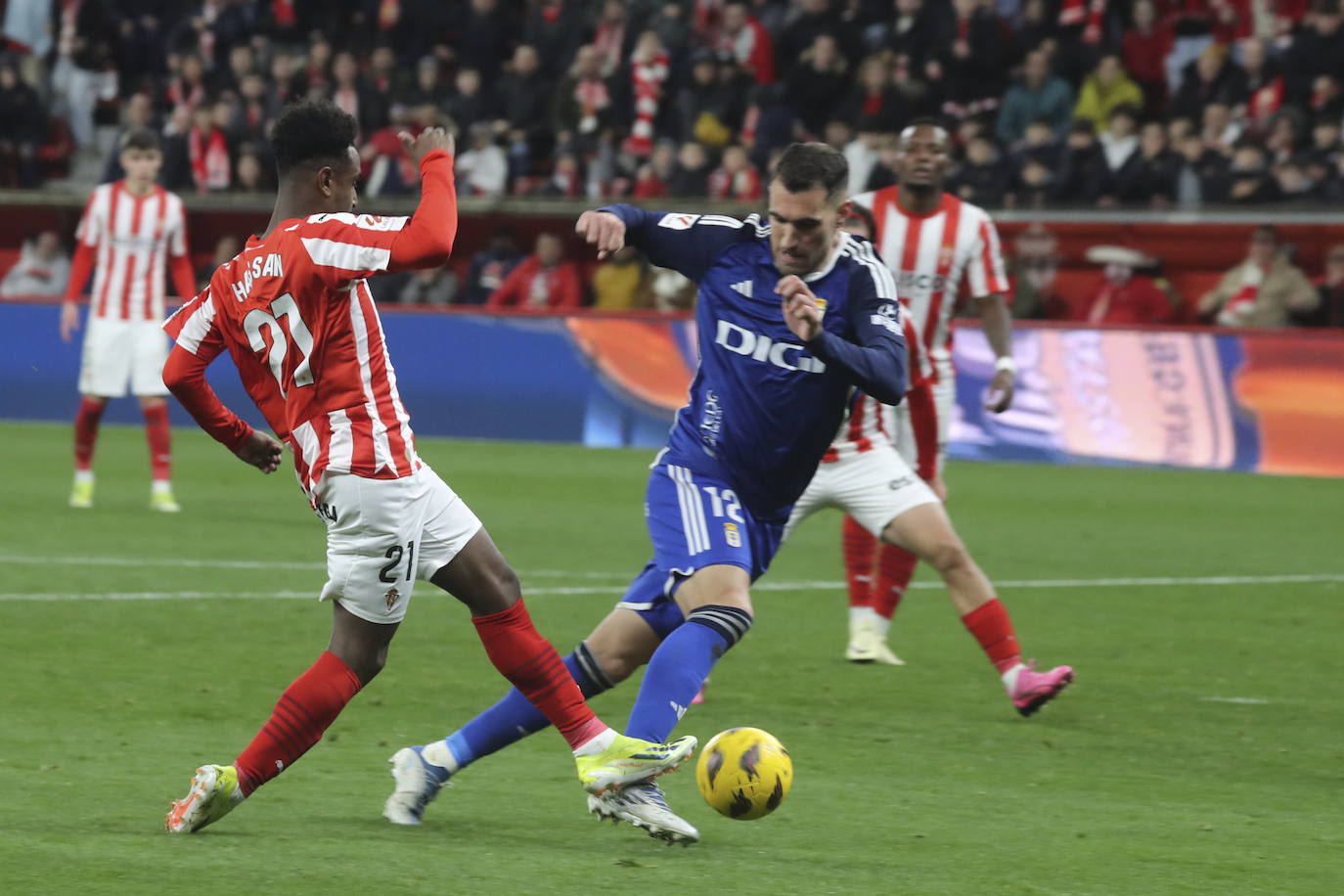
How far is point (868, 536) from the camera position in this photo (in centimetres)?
799

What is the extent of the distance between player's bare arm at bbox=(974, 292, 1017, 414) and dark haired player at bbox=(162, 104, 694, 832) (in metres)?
3.80

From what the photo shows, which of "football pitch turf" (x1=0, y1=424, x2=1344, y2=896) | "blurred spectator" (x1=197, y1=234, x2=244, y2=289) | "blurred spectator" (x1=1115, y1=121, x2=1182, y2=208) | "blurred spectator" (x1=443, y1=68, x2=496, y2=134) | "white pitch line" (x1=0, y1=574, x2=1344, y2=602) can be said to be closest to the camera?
"football pitch turf" (x1=0, y1=424, x2=1344, y2=896)

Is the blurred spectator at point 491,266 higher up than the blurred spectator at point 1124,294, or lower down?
lower down

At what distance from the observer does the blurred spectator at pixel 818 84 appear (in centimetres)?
2027

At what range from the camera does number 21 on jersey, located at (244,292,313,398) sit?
4676mm

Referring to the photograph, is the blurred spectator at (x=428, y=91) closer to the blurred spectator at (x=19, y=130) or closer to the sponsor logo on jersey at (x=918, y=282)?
the blurred spectator at (x=19, y=130)

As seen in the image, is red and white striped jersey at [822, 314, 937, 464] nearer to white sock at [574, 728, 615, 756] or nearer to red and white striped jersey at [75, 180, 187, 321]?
white sock at [574, 728, 615, 756]

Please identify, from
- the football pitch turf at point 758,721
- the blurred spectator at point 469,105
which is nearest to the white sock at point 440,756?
the football pitch turf at point 758,721

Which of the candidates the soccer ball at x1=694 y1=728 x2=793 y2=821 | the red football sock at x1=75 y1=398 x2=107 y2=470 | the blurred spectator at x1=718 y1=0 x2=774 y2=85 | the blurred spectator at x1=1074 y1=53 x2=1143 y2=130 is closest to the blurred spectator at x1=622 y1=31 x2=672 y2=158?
the blurred spectator at x1=718 y1=0 x2=774 y2=85

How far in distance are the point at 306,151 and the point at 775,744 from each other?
184cm

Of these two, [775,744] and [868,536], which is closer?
[775,744]

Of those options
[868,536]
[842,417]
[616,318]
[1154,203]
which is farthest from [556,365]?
[842,417]

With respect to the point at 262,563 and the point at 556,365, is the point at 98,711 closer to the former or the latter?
the point at 262,563

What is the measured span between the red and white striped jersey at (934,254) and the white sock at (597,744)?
3.68 metres
